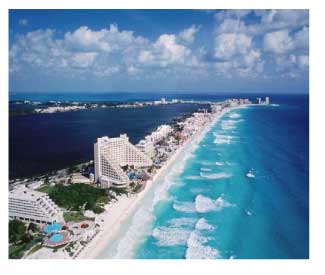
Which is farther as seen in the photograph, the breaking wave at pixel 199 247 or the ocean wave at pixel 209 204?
the ocean wave at pixel 209 204

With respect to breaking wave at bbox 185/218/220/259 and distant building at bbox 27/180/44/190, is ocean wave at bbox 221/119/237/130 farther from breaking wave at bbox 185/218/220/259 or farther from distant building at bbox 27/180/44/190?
breaking wave at bbox 185/218/220/259

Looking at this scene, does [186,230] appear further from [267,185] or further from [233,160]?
[233,160]

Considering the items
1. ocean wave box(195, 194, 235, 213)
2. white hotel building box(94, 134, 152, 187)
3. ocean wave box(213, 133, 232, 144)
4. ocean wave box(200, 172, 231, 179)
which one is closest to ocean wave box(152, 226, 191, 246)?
ocean wave box(195, 194, 235, 213)

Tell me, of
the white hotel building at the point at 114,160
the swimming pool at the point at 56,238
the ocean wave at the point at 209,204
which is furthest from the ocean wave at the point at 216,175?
the swimming pool at the point at 56,238

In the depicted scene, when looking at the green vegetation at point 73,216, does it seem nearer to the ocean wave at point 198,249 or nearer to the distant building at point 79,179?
the distant building at point 79,179
